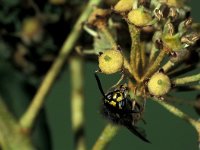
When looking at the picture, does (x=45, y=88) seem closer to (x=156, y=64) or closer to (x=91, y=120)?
(x=156, y=64)

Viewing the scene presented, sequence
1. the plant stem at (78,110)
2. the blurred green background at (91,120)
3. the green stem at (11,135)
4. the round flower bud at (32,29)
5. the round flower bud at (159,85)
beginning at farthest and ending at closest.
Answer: the blurred green background at (91,120), the round flower bud at (32,29), the plant stem at (78,110), the green stem at (11,135), the round flower bud at (159,85)

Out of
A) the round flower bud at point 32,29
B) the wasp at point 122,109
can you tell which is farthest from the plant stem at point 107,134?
the round flower bud at point 32,29

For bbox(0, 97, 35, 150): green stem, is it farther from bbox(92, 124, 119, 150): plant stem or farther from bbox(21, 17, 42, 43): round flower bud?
bbox(21, 17, 42, 43): round flower bud

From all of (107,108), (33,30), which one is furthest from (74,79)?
(107,108)

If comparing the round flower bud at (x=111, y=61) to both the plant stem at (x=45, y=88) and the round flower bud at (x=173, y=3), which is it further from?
the plant stem at (x=45, y=88)

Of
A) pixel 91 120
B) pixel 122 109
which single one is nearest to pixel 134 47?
pixel 122 109

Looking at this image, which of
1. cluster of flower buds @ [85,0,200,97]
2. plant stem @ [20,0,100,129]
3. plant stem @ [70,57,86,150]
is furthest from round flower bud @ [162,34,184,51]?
plant stem @ [70,57,86,150]
